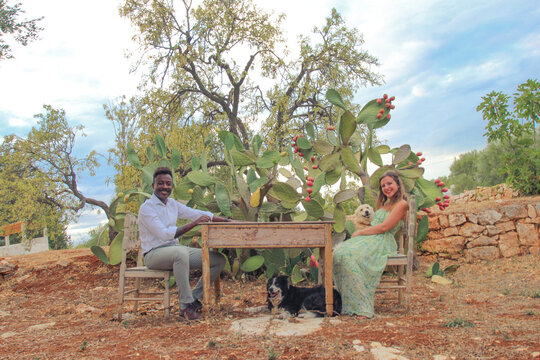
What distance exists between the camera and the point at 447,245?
24.9ft

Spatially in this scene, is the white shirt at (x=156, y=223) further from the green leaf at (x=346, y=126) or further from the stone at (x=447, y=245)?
the stone at (x=447, y=245)

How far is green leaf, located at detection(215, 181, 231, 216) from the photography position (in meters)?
5.13

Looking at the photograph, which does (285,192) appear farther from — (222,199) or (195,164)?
(195,164)

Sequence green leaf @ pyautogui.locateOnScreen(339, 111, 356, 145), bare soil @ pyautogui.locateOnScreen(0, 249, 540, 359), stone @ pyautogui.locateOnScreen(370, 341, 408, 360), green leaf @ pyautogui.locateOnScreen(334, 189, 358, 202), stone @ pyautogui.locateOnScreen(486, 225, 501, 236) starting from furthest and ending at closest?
stone @ pyautogui.locateOnScreen(486, 225, 501, 236) < green leaf @ pyautogui.locateOnScreen(339, 111, 356, 145) < green leaf @ pyautogui.locateOnScreen(334, 189, 358, 202) < bare soil @ pyautogui.locateOnScreen(0, 249, 540, 359) < stone @ pyautogui.locateOnScreen(370, 341, 408, 360)

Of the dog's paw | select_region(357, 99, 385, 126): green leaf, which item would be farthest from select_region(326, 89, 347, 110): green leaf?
the dog's paw

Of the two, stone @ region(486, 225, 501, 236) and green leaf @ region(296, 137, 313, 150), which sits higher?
green leaf @ region(296, 137, 313, 150)

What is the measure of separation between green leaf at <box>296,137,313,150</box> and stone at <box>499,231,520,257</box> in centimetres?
371

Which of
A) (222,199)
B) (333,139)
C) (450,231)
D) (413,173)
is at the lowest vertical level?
(450,231)

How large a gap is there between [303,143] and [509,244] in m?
3.92

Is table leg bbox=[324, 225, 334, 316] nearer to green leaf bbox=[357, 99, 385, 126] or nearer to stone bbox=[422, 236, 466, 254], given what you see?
green leaf bbox=[357, 99, 385, 126]

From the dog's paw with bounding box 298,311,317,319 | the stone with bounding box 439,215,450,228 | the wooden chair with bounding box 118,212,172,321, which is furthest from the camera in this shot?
the stone with bounding box 439,215,450,228

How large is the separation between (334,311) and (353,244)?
1.89ft

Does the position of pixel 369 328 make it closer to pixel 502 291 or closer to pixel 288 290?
pixel 288 290

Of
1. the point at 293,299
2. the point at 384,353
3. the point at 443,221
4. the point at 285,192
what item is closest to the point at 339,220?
the point at 285,192
